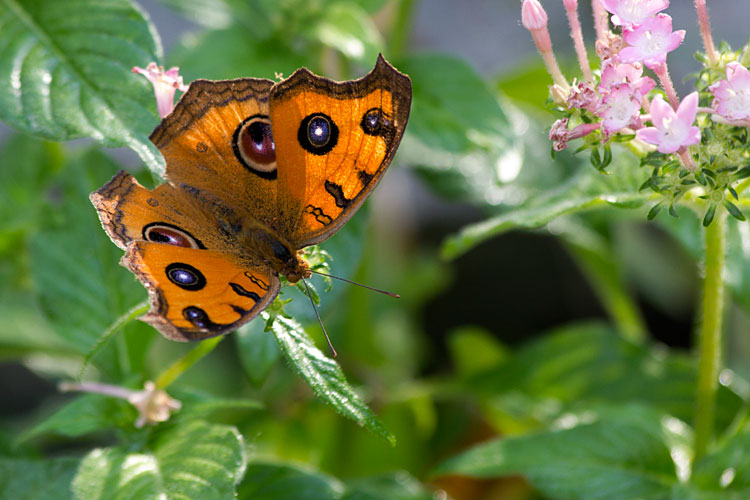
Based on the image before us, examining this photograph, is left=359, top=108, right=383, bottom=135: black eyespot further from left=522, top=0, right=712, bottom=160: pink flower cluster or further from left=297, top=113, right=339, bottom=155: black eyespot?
left=522, top=0, right=712, bottom=160: pink flower cluster

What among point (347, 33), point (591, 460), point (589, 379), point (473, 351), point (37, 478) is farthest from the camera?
point (473, 351)

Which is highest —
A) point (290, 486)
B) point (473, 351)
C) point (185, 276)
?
point (473, 351)

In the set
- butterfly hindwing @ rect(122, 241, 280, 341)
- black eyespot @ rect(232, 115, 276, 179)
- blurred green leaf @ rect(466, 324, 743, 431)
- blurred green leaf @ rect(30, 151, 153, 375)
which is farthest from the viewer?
blurred green leaf @ rect(466, 324, 743, 431)

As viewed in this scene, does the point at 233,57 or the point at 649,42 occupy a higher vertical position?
the point at 233,57

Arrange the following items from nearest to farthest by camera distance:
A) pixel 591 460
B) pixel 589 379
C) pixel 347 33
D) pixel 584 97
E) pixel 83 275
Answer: pixel 584 97 < pixel 591 460 < pixel 83 275 < pixel 347 33 < pixel 589 379

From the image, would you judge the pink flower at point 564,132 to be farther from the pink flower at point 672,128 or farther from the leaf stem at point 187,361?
the leaf stem at point 187,361

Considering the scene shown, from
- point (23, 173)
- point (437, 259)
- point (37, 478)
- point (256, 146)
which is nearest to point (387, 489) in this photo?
point (37, 478)

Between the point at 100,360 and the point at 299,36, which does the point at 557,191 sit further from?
the point at 100,360

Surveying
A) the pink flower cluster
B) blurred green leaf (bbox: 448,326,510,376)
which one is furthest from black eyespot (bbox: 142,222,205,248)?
blurred green leaf (bbox: 448,326,510,376)

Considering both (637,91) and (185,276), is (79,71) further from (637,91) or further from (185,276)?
(637,91)
